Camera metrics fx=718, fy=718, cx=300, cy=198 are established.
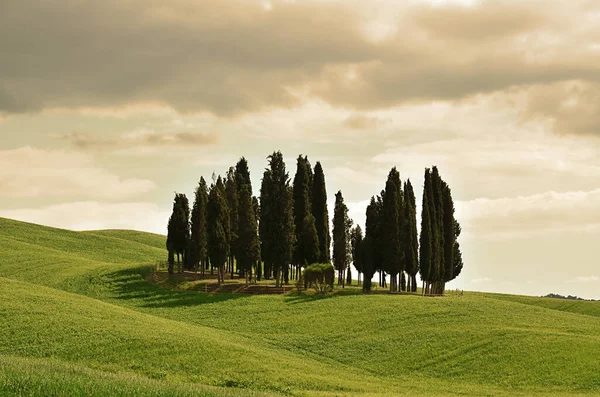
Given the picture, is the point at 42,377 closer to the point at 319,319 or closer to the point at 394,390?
the point at 394,390

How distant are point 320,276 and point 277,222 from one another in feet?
33.2

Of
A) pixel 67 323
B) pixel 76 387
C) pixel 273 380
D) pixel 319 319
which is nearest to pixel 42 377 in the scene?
pixel 76 387

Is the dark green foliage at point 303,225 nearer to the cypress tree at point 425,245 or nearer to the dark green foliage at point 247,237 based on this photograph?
the dark green foliage at point 247,237

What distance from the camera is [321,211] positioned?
354 feet

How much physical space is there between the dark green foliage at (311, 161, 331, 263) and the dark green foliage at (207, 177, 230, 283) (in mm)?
13780

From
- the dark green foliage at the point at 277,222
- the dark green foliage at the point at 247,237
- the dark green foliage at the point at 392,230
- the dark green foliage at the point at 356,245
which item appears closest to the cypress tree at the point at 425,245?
the dark green foliage at the point at 392,230

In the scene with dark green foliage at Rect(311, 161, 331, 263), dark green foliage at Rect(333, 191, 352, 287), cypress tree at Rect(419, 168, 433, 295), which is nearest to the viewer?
cypress tree at Rect(419, 168, 433, 295)

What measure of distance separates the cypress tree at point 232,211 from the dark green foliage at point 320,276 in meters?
11.1

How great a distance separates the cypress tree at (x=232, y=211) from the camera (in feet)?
331

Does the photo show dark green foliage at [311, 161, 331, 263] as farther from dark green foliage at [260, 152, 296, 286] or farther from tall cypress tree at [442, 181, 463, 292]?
tall cypress tree at [442, 181, 463, 292]

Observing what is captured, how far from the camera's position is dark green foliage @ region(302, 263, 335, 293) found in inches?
3659

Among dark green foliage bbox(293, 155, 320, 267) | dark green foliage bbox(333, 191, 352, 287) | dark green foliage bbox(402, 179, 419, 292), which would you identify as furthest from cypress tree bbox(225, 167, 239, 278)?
dark green foliage bbox(402, 179, 419, 292)

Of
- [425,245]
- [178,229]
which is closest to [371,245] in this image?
[425,245]

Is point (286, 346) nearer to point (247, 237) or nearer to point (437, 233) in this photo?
point (247, 237)
